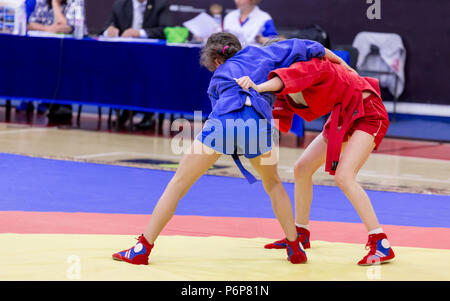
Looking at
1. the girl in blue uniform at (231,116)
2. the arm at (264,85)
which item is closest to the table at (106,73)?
the girl in blue uniform at (231,116)

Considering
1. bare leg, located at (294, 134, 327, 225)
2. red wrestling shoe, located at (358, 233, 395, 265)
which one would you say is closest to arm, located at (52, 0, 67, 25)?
bare leg, located at (294, 134, 327, 225)

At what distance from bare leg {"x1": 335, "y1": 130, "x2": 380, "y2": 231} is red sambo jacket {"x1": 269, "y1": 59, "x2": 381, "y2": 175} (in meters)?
0.06

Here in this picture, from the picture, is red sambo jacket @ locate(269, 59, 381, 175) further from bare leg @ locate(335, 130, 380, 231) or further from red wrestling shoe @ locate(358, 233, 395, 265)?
red wrestling shoe @ locate(358, 233, 395, 265)

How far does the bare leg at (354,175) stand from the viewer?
13.0ft

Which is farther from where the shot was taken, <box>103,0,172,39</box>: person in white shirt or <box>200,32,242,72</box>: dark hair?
<box>103,0,172,39</box>: person in white shirt

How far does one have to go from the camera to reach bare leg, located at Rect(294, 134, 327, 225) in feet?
13.9

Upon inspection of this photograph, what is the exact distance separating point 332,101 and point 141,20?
6535mm

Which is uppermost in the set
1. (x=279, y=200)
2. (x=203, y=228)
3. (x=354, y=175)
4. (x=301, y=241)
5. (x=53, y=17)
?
(x=53, y=17)

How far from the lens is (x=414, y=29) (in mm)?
12734

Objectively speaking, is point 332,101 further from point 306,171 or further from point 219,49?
point 219,49

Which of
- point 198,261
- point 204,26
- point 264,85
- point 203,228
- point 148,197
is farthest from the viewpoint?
point 204,26

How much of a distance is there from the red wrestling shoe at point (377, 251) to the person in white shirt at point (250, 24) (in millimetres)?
5226

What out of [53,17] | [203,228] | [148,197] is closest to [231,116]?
[203,228]

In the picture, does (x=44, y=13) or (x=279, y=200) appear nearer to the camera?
(x=279, y=200)
